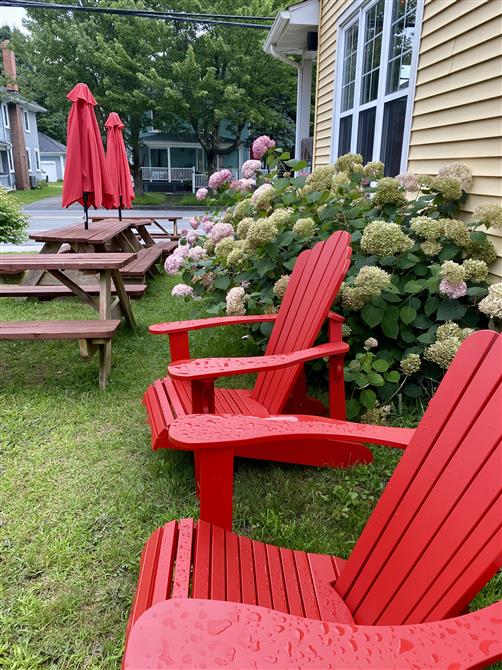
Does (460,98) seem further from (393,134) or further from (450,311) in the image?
(450,311)

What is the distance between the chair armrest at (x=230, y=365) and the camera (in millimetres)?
1883

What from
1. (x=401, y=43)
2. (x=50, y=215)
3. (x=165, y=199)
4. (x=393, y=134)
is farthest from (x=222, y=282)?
(x=165, y=199)

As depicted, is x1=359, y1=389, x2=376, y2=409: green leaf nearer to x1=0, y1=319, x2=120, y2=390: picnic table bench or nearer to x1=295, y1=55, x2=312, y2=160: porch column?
x1=0, y1=319, x2=120, y2=390: picnic table bench

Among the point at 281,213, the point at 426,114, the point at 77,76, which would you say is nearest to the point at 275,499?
the point at 281,213

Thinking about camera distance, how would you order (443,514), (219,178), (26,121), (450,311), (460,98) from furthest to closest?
1. (26,121)
2. (219,178)
3. (460,98)
4. (450,311)
5. (443,514)

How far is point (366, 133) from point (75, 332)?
4.20m

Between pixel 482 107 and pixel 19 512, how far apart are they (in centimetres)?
355

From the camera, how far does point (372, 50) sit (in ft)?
18.4

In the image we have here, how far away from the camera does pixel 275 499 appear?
2.23 metres

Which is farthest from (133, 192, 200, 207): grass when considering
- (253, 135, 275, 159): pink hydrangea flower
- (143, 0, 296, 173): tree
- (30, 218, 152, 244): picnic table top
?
(253, 135, 275, 159): pink hydrangea flower

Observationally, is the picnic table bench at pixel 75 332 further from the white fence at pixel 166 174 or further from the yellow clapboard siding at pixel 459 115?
the white fence at pixel 166 174

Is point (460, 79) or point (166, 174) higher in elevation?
point (460, 79)

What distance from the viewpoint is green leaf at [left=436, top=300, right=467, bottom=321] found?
2.84 m

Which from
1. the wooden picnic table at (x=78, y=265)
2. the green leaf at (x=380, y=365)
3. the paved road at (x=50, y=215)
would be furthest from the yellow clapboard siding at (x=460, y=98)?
the paved road at (x=50, y=215)
